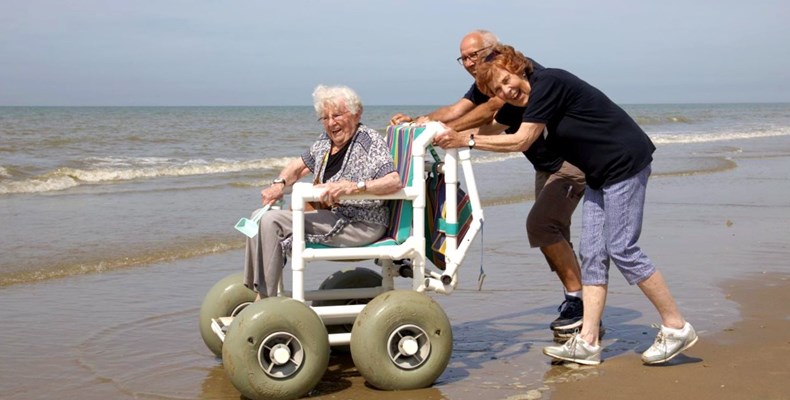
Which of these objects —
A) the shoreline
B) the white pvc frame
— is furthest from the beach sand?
the white pvc frame

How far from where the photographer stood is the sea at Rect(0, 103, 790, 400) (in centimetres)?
495

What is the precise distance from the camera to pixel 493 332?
582 cm

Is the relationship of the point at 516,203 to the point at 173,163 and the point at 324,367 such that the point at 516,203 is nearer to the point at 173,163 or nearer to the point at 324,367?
the point at 324,367

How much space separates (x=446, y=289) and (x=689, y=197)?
28.5 ft

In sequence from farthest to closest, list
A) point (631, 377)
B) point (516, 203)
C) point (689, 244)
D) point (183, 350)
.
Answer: point (516, 203), point (689, 244), point (183, 350), point (631, 377)

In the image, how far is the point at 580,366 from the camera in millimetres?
5055

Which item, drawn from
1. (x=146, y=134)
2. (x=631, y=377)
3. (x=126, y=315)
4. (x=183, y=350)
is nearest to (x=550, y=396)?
(x=631, y=377)

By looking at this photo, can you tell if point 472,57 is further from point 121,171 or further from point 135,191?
point 121,171

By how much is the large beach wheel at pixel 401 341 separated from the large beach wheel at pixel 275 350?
0.65 feet

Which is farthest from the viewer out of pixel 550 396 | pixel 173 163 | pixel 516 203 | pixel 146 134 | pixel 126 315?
pixel 146 134

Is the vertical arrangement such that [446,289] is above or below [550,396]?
above

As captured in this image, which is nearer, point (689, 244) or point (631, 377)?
point (631, 377)

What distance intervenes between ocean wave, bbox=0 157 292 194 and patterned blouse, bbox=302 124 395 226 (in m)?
11.4

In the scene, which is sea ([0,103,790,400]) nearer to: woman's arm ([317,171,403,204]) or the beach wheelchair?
the beach wheelchair
